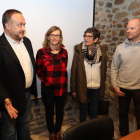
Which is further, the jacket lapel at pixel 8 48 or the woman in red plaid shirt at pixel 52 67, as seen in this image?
the woman in red plaid shirt at pixel 52 67

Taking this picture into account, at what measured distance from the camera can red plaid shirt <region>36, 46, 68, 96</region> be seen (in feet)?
6.01

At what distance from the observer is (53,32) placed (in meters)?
1.85

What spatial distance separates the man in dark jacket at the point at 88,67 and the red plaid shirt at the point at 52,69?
222 mm

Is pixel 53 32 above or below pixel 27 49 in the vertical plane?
above

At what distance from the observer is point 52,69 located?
1.83 m

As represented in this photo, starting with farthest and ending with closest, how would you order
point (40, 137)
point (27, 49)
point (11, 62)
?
point (40, 137) → point (27, 49) → point (11, 62)

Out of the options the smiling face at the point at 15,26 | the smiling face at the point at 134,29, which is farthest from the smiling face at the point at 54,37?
the smiling face at the point at 134,29

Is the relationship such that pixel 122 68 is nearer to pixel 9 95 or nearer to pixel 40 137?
pixel 9 95

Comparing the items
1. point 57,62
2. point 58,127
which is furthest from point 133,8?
point 58,127

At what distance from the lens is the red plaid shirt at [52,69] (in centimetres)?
183

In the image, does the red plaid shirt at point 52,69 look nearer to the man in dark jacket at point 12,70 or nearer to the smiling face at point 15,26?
the man in dark jacket at point 12,70

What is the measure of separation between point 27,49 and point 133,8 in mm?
2042

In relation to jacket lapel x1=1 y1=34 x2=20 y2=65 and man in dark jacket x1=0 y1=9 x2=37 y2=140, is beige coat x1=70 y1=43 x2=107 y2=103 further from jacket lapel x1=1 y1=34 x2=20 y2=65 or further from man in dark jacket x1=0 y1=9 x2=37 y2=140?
jacket lapel x1=1 y1=34 x2=20 y2=65

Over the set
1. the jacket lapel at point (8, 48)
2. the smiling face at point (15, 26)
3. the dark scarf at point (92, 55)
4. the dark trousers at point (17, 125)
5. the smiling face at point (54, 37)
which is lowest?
the dark trousers at point (17, 125)
